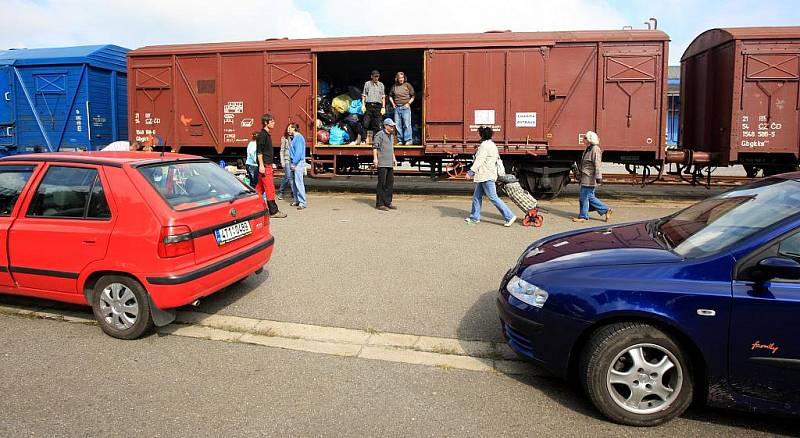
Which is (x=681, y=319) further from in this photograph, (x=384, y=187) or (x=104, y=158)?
(x=384, y=187)

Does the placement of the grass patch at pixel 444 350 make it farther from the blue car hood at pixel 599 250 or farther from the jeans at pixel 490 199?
the jeans at pixel 490 199

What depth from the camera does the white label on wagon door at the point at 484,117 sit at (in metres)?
11.8

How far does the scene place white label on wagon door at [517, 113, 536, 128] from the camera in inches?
460

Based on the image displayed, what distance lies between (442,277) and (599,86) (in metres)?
7.19

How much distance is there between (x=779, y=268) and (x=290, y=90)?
11083 mm

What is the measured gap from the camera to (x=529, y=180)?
1216cm

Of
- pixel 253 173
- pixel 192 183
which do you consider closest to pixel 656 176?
pixel 253 173

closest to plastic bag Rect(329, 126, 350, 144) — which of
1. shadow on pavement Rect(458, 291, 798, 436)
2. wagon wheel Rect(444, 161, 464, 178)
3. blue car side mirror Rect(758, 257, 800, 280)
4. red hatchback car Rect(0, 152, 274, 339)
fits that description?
wagon wheel Rect(444, 161, 464, 178)

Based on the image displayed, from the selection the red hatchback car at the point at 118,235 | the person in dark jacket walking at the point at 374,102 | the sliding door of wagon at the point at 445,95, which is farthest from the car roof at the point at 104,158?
the person in dark jacket walking at the point at 374,102

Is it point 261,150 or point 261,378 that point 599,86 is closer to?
point 261,150

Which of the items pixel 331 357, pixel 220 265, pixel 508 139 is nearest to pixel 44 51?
pixel 508 139

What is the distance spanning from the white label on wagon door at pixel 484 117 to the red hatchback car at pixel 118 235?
24.9ft

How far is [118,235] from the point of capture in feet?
14.6

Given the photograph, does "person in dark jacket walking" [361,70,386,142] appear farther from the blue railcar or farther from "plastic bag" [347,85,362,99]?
the blue railcar
